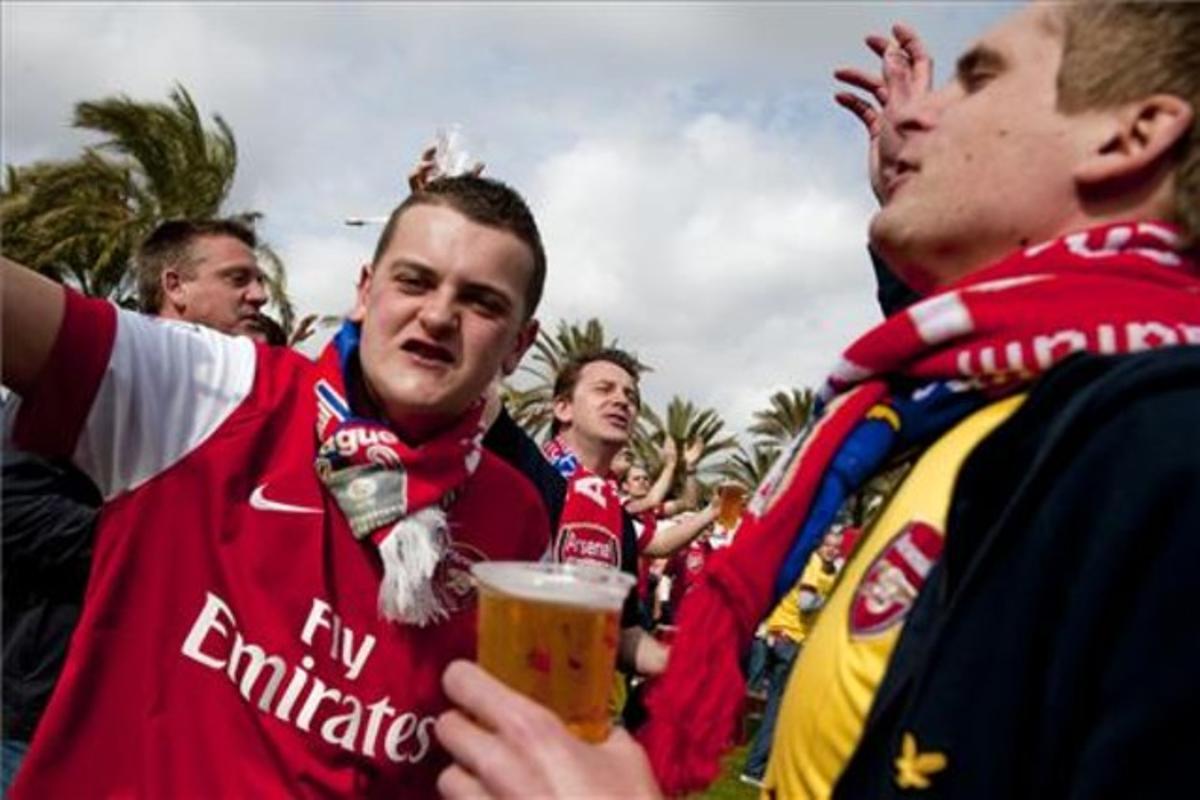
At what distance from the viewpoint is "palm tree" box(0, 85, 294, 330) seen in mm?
19516

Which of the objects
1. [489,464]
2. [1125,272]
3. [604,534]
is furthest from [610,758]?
[604,534]

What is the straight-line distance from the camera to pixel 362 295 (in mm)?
2816

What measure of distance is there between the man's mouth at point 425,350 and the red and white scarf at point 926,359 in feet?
3.67

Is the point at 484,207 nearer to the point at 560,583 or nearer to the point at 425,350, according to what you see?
the point at 425,350

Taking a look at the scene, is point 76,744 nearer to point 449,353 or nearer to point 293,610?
point 293,610

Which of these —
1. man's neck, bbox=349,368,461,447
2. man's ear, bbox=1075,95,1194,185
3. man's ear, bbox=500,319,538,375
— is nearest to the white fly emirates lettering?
man's neck, bbox=349,368,461,447

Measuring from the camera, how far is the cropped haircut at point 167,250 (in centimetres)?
521

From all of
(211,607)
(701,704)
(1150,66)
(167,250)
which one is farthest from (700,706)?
(167,250)

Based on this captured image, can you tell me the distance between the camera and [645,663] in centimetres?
257

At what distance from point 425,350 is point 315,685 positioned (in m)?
0.74

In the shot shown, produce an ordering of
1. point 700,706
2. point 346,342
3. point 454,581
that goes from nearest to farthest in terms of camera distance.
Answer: point 700,706 < point 454,581 < point 346,342

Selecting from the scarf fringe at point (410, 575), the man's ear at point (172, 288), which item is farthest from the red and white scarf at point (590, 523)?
the scarf fringe at point (410, 575)

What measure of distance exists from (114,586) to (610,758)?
1.39m

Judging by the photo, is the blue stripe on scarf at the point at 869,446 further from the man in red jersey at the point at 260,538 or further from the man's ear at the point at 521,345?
the man's ear at the point at 521,345
